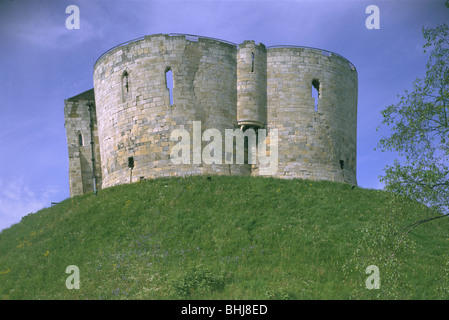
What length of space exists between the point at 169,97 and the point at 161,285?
13.6 m

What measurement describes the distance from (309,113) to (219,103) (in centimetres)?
510

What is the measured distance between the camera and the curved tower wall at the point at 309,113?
31344 millimetres

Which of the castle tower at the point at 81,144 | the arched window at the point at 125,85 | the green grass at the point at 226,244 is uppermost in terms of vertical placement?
the arched window at the point at 125,85

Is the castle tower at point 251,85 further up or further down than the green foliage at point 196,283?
further up

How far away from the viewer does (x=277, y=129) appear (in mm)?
31516

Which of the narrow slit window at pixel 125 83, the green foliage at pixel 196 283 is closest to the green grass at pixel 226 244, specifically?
the green foliage at pixel 196 283

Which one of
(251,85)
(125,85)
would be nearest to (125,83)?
(125,85)

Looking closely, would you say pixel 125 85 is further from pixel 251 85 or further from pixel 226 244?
pixel 226 244

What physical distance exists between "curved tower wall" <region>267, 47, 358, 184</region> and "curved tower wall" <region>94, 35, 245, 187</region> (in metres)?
2.37

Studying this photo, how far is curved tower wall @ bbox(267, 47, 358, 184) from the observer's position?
3134 centimetres

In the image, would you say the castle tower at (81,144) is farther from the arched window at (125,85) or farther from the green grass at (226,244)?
the arched window at (125,85)

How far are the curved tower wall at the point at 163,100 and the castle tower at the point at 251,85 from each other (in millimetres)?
374
